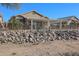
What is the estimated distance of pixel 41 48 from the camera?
416 centimetres

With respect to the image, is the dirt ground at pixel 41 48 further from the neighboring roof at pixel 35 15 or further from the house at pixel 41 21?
the neighboring roof at pixel 35 15

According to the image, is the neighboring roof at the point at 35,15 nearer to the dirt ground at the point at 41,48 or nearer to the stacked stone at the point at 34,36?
the stacked stone at the point at 34,36

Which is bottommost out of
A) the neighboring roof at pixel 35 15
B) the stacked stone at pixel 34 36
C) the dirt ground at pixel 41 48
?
the dirt ground at pixel 41 48

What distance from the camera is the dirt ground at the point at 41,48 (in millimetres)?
4059

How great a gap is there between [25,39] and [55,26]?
51cm

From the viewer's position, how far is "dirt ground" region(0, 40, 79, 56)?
13.3 ft

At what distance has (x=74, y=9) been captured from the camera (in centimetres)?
404

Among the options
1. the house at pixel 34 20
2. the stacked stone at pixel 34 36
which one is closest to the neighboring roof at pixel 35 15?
the house at pixel 34 20

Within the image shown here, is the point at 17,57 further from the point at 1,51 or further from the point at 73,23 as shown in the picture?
the point at 73,23

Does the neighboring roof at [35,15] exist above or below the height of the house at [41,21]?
above

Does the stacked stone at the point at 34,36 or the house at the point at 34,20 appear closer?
the house at the point at 34,20

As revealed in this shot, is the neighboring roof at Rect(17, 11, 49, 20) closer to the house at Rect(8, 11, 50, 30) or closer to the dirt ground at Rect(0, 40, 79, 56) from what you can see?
the house at Rect(8, 11, 50, 30)

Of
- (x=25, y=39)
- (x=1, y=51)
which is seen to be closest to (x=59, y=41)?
(x=25, y=39)

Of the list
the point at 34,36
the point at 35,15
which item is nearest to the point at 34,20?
the point at 35,15
